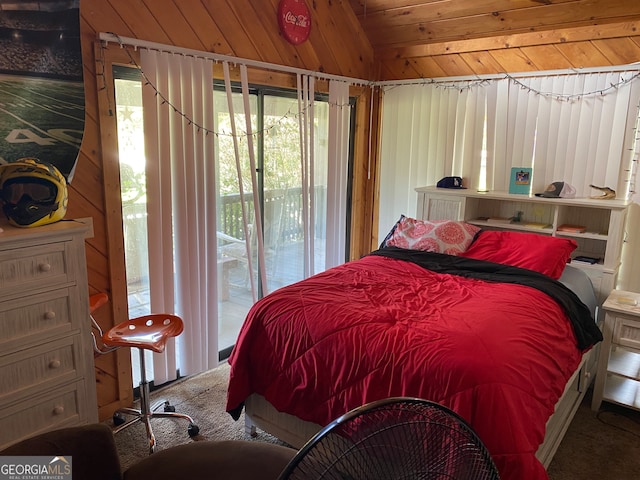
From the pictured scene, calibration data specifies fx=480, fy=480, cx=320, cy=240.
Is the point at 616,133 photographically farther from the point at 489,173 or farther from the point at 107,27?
the point at 107,27

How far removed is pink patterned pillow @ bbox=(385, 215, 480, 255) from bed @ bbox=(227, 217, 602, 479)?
210mm

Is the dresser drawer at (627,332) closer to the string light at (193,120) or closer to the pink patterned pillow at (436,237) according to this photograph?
the pink patterned pillow at (436,237)

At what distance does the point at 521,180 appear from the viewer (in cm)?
345

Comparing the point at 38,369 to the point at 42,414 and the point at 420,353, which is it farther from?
the point at 420,353

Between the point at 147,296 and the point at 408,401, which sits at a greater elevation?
the point at 408,401

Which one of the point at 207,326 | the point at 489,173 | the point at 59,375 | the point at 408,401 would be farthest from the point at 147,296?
the point at 489,173

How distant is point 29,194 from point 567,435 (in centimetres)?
277

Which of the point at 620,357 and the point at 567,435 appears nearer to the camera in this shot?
the point at 567,435

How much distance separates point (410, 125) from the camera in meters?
Result: 4.05

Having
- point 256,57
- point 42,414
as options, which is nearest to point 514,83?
point 256,57

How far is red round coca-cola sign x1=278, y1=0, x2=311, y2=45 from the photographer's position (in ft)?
10.9

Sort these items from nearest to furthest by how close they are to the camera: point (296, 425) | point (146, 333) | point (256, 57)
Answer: point (296, 425) → point (146, 333) → point (256, 57)

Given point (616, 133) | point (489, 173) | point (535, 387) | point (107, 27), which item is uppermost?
point (107, 27)

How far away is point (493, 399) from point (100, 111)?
221 centimetres
